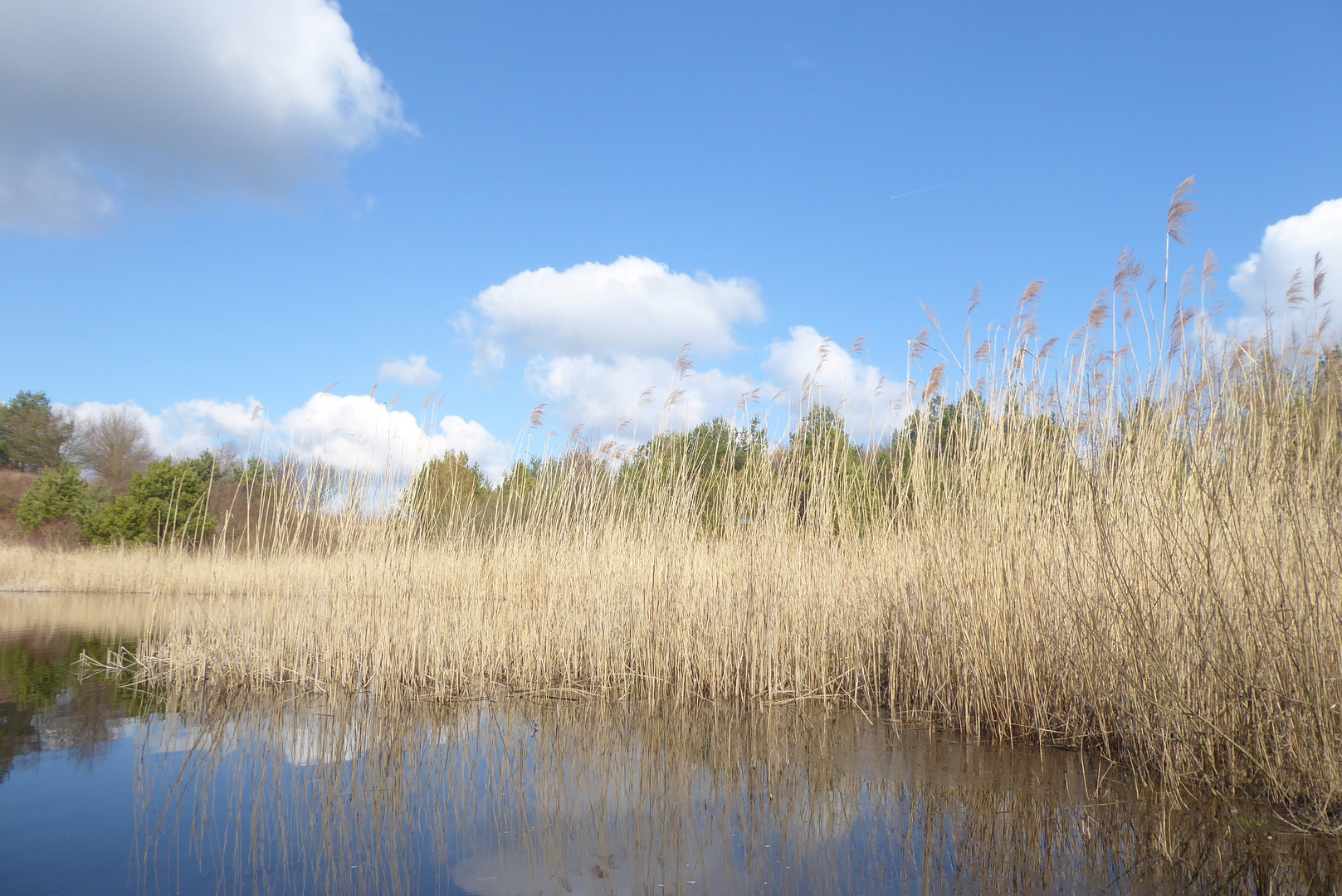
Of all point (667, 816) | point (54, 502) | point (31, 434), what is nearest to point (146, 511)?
point (54, 502)

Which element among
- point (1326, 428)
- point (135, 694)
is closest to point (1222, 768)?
point (1326, 428)

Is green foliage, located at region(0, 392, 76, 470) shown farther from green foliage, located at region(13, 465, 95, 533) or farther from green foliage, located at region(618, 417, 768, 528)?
green foliage, located at region(618, 417, 768, 528)

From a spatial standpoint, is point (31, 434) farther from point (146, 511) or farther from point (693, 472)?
point (693, 472)

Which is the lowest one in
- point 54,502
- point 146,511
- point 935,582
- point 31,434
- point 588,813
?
point 588,813

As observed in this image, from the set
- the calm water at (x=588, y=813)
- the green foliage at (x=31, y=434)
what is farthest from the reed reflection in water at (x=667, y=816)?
the green foliage at (x=31, y=434)

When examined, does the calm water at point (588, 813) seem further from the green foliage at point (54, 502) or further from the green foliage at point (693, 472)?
the green foliage at point (54, 502)

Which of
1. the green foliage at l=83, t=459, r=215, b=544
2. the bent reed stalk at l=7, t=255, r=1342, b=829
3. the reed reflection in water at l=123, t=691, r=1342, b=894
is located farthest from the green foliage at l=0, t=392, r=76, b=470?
the reed reflection in water at l=123, t=691, r=1342, b=894

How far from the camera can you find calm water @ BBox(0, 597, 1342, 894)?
2312mm

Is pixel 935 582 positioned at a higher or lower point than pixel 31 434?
lower

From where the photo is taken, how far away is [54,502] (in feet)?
62.3

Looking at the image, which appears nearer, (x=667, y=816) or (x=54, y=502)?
(x=667, y=816)

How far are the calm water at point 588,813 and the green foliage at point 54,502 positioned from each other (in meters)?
19.4

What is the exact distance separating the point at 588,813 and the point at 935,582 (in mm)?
2450

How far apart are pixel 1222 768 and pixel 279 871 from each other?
A: 365 cm
